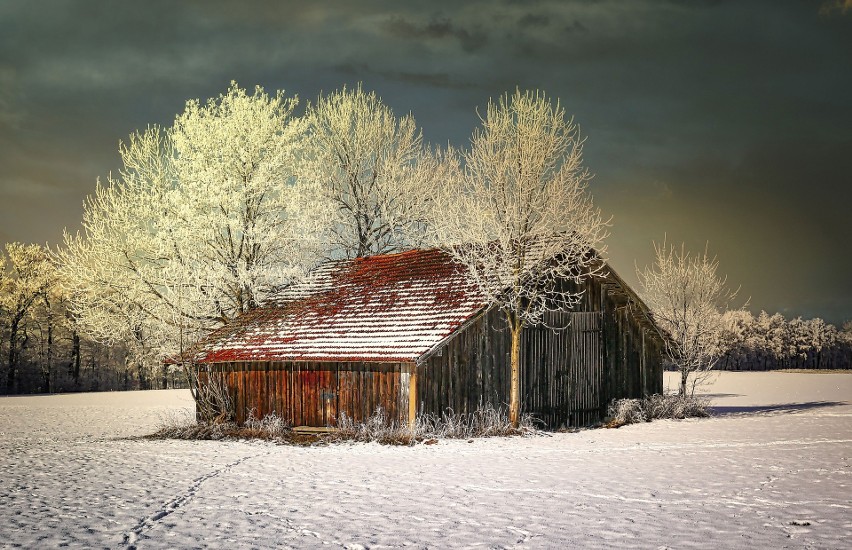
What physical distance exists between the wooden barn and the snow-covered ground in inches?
78.4

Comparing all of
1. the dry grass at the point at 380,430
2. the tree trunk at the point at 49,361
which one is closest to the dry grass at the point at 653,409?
the dry grass at the point at 380,430

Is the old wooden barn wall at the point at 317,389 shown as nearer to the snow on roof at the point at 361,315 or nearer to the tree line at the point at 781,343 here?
the snow on roof at the point at 361,315

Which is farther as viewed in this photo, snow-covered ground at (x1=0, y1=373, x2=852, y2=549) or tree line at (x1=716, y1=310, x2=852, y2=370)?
tree line at (x1=716, y1=310, x2=852, y2=370)

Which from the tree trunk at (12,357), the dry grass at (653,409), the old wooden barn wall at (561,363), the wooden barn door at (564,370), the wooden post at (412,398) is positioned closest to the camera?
the wooden post at (412,398)

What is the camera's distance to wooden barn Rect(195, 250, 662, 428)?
869 inches

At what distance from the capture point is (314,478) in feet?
49.4

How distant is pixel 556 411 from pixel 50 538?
703 inches

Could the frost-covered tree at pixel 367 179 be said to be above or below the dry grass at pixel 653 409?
above

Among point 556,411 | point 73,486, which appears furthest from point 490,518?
point 556,411

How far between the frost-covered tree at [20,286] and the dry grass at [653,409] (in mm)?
46892

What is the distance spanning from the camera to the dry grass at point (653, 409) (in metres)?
26.9

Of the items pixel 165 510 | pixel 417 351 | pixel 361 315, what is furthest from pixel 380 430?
pixel 165 510

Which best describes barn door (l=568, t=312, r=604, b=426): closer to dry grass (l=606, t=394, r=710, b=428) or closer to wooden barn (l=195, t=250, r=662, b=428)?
wooden barn (l=195, t=250, r=662, b=428)

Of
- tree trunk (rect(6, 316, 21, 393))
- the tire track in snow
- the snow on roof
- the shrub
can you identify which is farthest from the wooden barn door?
tree trunk (rect(6, 316, 21, 393))
